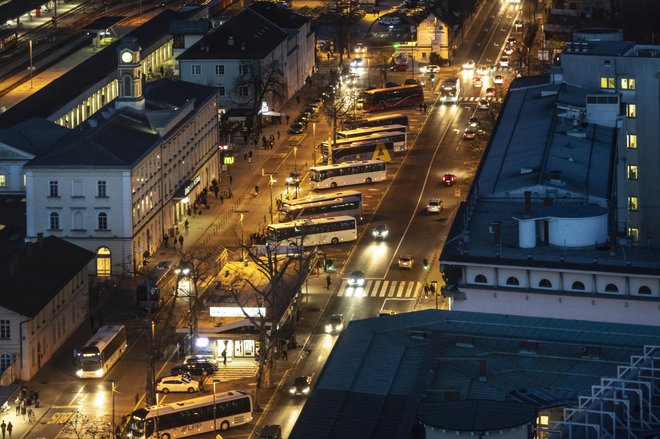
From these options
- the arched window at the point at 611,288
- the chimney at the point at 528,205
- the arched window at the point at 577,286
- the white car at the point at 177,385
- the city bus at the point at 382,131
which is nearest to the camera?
the arched window at the point at 611,288

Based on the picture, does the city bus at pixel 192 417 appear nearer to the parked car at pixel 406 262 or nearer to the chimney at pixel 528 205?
the chimney at pixel 528 205

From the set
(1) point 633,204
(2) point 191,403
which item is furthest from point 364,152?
(2) point 191,403

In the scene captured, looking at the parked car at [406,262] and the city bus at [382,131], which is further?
the city bus at [382,131]

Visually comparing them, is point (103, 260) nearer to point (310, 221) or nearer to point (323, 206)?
point (310, 221)

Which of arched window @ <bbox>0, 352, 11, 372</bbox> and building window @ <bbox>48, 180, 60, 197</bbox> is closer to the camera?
arched window @ <bbox>0, 352, 11, 372</bbox>

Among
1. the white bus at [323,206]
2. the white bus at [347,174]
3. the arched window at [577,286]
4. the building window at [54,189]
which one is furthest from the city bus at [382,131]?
the arched window at [577,286]

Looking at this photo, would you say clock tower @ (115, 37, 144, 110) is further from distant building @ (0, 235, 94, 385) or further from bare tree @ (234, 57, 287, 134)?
bare tree @ (234, 57, 287, 134)

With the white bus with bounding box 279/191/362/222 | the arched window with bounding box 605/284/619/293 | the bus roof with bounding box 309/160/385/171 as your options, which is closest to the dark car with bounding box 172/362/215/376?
the arched window with bounding box 605/284/619/293
